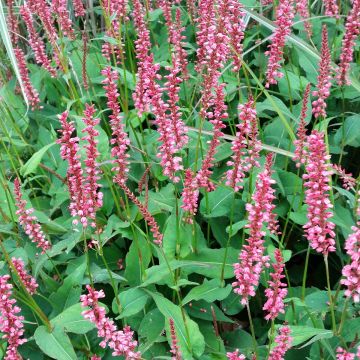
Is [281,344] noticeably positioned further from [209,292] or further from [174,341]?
[209,292]

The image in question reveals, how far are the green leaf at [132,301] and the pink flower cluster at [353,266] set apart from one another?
3.65 feet

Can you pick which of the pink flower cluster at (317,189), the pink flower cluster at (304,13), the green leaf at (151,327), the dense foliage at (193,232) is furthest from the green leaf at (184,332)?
the pink flower cluster at (304,13)

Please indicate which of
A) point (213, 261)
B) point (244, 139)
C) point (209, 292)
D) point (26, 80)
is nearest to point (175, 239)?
point (213, 261)

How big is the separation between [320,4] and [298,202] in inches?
116

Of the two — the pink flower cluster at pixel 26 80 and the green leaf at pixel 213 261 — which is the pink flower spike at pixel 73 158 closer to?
the green leaf at pixel 213 261

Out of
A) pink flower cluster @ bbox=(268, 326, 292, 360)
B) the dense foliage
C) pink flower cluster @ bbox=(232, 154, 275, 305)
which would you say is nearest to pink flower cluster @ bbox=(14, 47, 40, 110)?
the dense foliage

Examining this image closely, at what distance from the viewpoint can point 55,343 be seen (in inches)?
101

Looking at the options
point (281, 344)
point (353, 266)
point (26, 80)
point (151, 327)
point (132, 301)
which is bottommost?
point (151, 327)

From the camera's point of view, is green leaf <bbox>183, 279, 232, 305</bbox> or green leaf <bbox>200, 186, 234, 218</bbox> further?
green leaf <bbox>200, 186, 234, 218</bbox>

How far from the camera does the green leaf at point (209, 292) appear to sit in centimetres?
266

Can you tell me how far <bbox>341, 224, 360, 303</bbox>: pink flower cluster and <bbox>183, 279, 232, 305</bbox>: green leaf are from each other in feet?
2.64

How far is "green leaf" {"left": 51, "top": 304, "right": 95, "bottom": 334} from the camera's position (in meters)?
2.60

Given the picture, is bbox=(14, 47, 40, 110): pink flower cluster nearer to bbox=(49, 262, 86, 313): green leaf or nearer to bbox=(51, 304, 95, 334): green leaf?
bbox=(49, 262, 86, 313): green leaf

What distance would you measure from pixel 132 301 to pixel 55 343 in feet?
1.39
